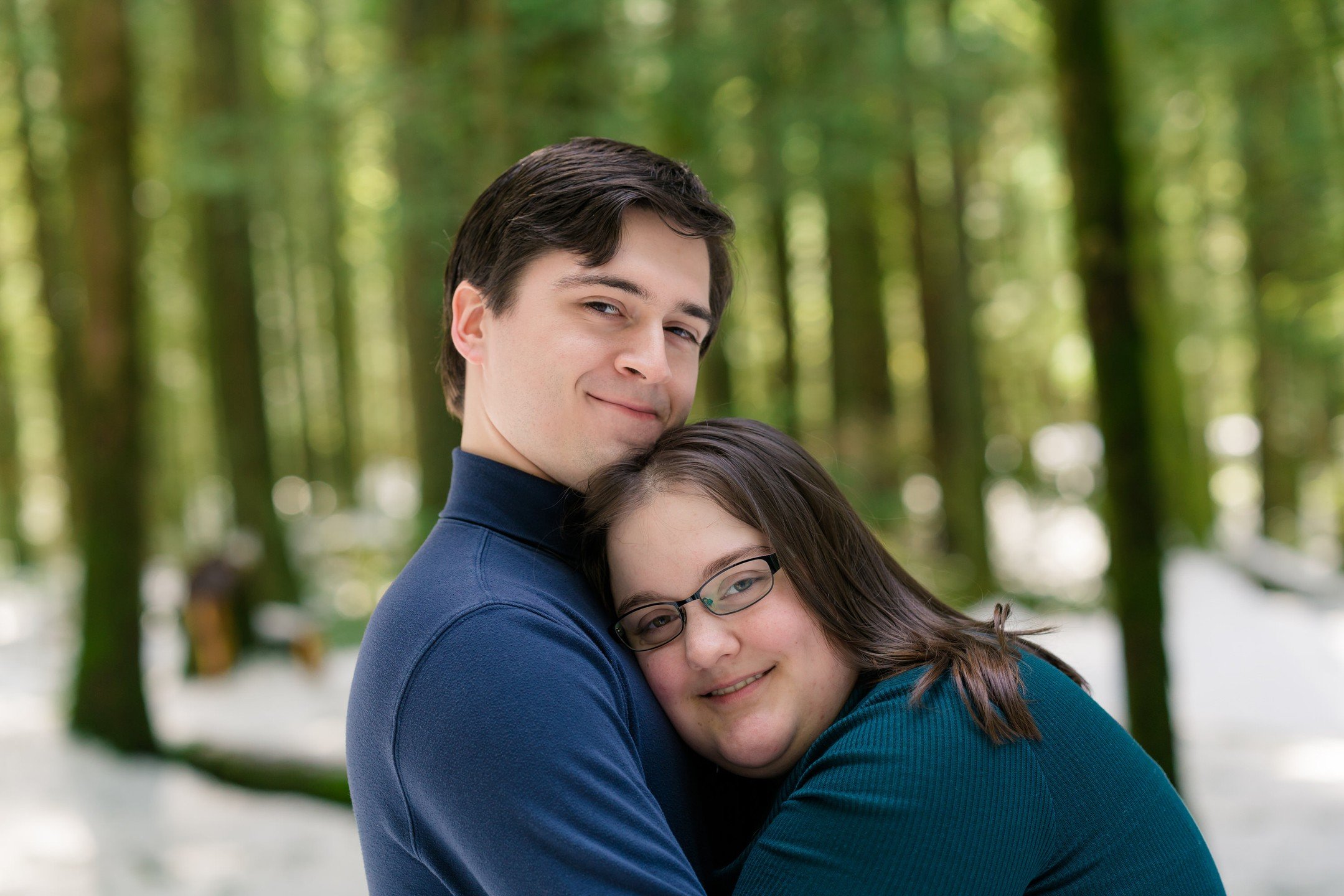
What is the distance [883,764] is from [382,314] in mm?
27637

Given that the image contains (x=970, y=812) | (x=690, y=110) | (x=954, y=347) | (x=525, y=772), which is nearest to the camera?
(x=525, y=772)

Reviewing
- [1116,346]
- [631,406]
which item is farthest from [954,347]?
[631,406]

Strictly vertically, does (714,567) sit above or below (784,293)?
above

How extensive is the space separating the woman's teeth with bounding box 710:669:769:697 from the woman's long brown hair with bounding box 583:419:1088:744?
0.47ft

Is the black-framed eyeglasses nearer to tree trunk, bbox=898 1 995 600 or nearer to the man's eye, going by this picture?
the man's eye

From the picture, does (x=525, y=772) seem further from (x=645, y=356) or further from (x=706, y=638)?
(x=645, y=356)

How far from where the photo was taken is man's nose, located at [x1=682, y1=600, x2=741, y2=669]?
5.85 ft

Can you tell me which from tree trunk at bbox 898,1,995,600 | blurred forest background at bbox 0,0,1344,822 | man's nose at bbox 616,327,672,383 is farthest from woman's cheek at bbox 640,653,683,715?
tree trunk at bbox 898,1,995,600

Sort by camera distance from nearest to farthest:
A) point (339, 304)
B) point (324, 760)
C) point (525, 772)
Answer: point (525, 772) < point (324, 760) < point (339, 304)

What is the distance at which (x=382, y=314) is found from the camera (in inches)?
1097

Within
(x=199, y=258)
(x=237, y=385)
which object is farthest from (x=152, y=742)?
(x=199, y=258)

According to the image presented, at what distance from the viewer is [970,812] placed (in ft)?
4.95

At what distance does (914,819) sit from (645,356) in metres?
0.88

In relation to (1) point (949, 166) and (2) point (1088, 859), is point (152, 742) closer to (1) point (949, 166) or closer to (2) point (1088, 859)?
(2) point (1088, 859)
